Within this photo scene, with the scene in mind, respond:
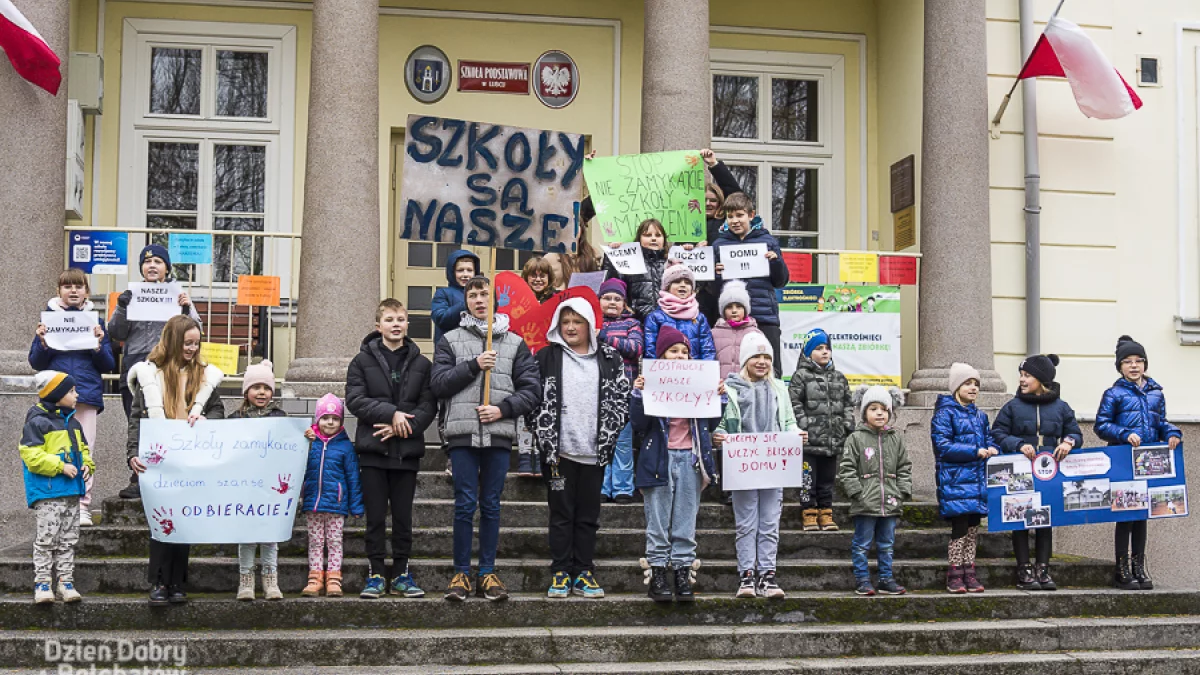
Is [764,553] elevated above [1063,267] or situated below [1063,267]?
below

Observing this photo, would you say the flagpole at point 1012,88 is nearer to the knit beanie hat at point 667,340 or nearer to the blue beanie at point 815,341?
the blue beanie at point 815,341

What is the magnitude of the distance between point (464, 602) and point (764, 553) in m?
1.98

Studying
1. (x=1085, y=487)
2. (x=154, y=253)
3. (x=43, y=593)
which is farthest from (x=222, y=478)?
(x=1085, y=487)

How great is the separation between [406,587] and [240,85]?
765 centimetres

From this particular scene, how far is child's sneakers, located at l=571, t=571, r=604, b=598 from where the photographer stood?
826 centimetres

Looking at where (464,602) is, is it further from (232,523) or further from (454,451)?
(232,523)

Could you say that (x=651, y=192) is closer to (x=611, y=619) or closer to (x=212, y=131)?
(x=611, y=619)

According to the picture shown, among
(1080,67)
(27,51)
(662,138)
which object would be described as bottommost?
(662,138)

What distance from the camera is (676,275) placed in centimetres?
905

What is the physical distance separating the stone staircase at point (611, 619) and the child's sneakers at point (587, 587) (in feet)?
0.36

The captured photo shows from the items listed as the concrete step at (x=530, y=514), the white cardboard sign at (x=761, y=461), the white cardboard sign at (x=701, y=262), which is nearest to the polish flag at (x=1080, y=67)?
the white cardboard sign at (x=701, y=262)

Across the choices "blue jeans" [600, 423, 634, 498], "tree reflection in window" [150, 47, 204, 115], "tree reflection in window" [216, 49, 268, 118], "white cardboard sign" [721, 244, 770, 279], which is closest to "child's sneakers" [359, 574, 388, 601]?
"blue jeans" [600, 423, 634, 498]

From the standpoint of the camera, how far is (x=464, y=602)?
8023 millimetres

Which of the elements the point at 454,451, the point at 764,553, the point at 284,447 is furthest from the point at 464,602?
the point at 764,553
